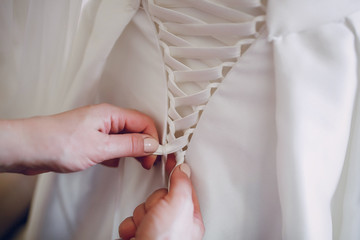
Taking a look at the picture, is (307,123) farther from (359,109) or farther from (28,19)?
(28,19)

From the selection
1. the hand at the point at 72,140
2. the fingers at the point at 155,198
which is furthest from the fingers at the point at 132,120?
the fingers at the point at 155,198

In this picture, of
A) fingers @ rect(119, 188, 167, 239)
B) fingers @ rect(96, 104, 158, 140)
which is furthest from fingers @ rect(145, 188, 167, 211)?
fingers @ rect(96, 104, 158, 140)

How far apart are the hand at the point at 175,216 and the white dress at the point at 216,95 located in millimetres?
30

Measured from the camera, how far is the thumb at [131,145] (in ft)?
1.70

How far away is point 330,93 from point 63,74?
0.57 m

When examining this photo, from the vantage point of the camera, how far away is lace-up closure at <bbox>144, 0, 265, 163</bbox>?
0.43 metres

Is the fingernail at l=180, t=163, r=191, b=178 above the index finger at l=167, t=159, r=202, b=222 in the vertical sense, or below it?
above

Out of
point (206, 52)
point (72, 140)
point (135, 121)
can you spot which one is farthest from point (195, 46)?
point (72, 140)

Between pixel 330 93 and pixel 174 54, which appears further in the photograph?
pixel 174 54

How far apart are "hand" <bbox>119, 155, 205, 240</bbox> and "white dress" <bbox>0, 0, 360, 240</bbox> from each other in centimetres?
3

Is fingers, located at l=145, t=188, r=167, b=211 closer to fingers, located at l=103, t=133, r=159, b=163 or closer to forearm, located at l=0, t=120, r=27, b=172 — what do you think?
fingers, located at l=103, t=133, r=159, b=163

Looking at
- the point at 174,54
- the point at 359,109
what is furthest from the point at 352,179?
the point at 174,54

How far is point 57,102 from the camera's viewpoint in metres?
0.69

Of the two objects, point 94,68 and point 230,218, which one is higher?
point 94,68
